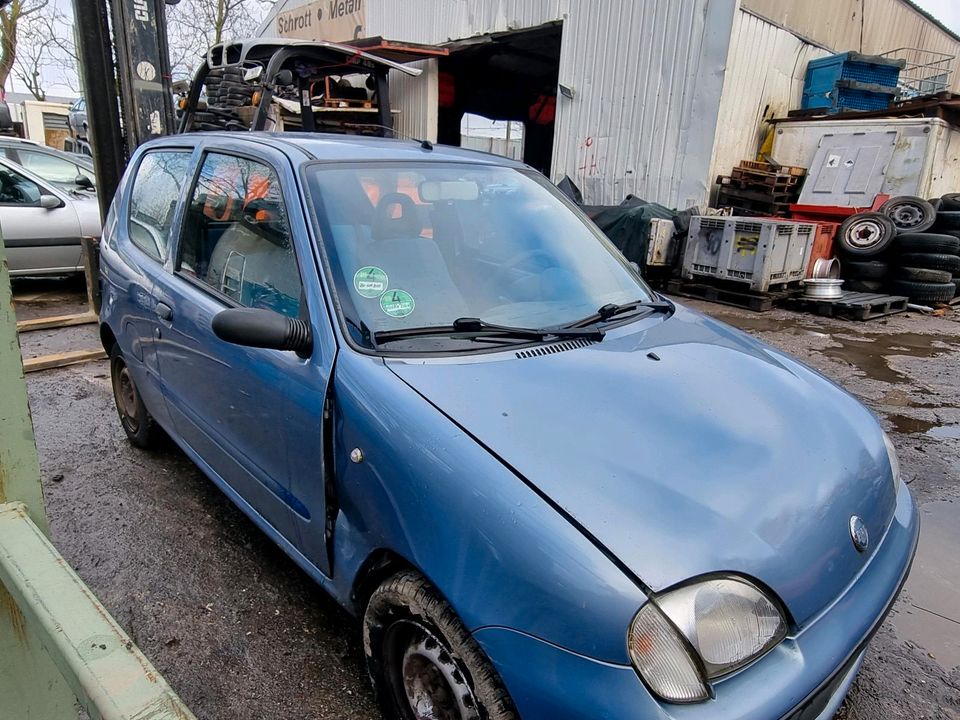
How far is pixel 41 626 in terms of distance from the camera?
39.7 inches

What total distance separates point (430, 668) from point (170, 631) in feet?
3.88

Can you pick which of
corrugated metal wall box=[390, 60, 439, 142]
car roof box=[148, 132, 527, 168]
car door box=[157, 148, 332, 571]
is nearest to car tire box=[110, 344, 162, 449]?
car door box=[157, 148, 332, 571]

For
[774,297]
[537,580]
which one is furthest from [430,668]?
[774,297]

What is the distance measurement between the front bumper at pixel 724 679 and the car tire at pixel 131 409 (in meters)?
2.79

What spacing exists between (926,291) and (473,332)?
8713 mm

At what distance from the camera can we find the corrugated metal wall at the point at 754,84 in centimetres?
915

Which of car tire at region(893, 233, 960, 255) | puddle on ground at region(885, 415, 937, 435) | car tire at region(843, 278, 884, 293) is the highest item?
car tire at region(893, 233, 960, 255)

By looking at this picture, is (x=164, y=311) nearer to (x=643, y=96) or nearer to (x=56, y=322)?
(x=56, y=322)

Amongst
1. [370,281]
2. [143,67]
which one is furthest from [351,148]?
[143,67]

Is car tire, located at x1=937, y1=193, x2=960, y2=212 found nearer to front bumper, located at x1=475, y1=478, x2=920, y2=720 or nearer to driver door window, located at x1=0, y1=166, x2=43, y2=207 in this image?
front bumper, located at x1=475, y1=478, x2=920, y2=720

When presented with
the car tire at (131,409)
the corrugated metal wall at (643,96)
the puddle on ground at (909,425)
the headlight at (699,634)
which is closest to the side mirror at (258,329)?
the headlight at (699,634)

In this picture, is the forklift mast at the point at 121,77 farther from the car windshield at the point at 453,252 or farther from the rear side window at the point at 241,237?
the car windshield at the point at 453,252

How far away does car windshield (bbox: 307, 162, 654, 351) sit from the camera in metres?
2.00

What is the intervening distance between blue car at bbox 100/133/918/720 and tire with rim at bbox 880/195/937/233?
7.90 meters
